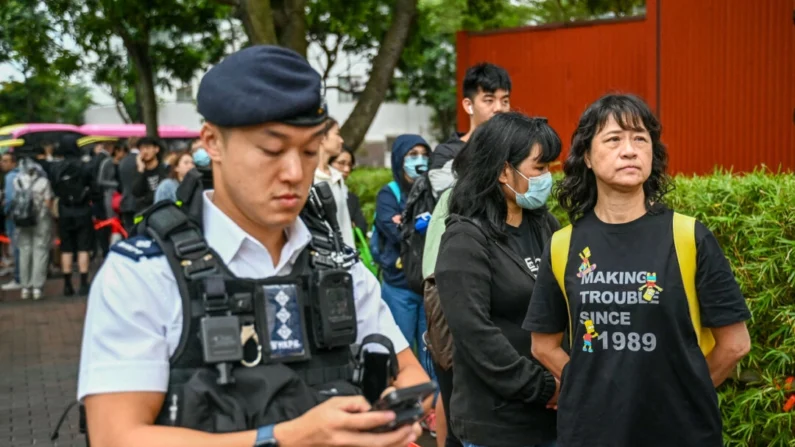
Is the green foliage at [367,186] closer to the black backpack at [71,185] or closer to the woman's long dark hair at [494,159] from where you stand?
the black backpack at [71,185]

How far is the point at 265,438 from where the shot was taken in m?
2.12

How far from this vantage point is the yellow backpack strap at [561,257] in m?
3.58

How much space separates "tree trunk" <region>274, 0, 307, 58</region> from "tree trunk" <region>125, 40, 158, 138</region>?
6.60 m

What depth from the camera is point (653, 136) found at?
3.72 m

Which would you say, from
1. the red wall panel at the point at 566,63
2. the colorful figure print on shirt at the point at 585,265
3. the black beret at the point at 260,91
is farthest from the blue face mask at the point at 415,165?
the red wall panel at the point at 566,63

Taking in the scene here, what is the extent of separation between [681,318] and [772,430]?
1.96 meters

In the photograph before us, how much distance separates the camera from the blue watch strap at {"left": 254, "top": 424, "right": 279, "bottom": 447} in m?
2.12

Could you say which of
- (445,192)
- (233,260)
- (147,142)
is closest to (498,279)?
(445,192)

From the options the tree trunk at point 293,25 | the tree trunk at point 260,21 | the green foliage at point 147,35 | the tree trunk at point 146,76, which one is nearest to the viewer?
the tree trunk at point 260,21

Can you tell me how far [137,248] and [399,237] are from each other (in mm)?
5122

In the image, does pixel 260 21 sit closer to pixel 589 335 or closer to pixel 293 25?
pixel 293 25

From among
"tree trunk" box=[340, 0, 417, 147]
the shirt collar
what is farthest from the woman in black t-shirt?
"tree trunk" box=[340, 0, 417, 147]

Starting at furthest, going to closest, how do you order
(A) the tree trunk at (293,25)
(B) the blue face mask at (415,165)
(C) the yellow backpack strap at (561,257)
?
1. (A) the tree trunk at (293,25)
2. (B) the blue face mask at (415,165)
3. (C) the yellow backpack strap at (561,257)

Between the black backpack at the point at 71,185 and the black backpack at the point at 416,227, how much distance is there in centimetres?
927
